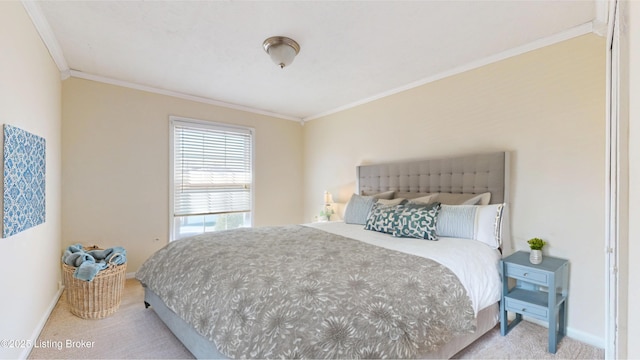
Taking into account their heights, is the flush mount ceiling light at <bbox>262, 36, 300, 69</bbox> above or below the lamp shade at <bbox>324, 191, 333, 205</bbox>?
above

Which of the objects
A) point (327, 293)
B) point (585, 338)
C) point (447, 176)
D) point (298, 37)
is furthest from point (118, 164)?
point (585, 338)

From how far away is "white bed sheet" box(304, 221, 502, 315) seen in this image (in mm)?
1896

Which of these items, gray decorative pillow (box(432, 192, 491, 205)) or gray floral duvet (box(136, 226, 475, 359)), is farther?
gray decorative pillow (box(432, 192, 491, 205))

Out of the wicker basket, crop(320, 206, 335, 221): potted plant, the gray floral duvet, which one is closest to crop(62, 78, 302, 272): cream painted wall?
the wicker basket

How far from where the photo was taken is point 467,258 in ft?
6.67

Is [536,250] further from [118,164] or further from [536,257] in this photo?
[118,164]

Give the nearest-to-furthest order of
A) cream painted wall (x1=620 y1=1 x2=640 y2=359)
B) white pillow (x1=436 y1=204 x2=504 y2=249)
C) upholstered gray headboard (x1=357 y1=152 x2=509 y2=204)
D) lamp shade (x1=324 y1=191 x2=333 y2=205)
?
cream painted wall (x1=620 y1=1 x2=640 y2=359) → white pillow (x1=436 y1=204 x2=504 y2=249) → upholstered gray headboard (x1=357 y1=152 x2=509 y2=204) → lamp shade (x1=324 y1=191 x2=333 y2=205)

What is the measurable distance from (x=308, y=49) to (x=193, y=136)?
235cm

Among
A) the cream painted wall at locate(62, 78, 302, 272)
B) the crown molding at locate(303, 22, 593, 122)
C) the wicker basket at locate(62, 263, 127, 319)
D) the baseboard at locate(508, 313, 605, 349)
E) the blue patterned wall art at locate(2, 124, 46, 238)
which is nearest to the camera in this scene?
the blue patterned wall art at locate(2, 124, 46, 238)

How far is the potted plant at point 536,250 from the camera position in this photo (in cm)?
218

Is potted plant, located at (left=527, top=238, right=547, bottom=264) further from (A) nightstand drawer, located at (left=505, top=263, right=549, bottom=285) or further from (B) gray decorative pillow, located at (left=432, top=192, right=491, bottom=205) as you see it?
(B) gray decorative pillow, located at (left=432, top=192, right=491, bottom=205)

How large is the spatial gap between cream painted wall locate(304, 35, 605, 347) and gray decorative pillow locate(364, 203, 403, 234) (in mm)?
970

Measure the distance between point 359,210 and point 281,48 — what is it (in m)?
1.96

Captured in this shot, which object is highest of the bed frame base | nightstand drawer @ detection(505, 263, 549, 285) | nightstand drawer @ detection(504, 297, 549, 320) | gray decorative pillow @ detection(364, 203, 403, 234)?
gray decorative pillow @ detection(364, 203, 403, 234)
